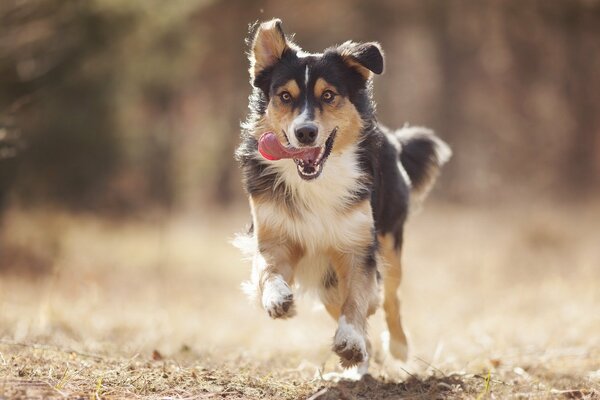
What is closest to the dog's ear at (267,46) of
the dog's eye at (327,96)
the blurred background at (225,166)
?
the blurred background at (225,166)

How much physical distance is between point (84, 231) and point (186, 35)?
451cm

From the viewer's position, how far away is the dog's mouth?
16.4 feet

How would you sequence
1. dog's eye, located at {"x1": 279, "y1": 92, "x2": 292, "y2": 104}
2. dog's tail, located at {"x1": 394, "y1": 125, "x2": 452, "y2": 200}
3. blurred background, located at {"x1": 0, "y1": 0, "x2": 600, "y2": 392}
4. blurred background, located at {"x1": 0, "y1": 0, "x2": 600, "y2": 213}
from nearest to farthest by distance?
1. dog's eye, located at {"x1": 279, "y1": 92, "x2": 292, "y2": 104}
2. dog's tail, located at {"x1": 394, "y1": 125, "x2": 452, "y2": 200}
3. blurred background, located at {"x1": 0, "y1": 0, "x2": 600, "y2": 392}
4. blurred background, located at {"x1": 0, "y1": 0, "x2": 600, "y2": 213}

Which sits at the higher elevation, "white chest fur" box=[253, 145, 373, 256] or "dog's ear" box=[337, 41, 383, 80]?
"dog's ear" box=[337, 41, 383, 80]

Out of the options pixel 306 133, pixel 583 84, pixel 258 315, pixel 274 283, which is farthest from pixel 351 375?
pixel 583 84

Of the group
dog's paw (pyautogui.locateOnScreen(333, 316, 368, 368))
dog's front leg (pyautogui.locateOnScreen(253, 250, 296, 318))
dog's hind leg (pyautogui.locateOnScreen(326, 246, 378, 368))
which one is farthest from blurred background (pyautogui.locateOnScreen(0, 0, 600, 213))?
dog's paw (pyautogui.locateOnScreen(333, 316, 368, 368))

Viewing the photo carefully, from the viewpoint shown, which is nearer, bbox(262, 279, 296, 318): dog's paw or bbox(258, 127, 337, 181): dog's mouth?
bbox(262, 279, 296, 318): dog's paw

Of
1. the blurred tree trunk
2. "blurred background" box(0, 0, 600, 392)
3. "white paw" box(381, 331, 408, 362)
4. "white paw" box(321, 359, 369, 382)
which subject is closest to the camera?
"white paw" box(321, 359, 369, 382)

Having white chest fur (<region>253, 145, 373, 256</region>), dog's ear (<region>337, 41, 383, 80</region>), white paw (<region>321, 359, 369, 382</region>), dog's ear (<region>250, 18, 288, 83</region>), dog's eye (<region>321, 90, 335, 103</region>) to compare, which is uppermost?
dog's ear (<region>250, 18, 288, 83</region>)

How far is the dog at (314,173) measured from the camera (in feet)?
16.3

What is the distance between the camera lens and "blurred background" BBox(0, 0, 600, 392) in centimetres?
963

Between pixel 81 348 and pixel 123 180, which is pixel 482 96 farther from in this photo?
pixel 81 348

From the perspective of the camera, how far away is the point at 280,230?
5.10 metres

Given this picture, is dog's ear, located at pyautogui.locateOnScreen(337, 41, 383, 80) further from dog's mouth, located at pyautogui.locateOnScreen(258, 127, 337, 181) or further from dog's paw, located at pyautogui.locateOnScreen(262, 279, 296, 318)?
dog's paw, located at pyautogui.locateOnScreen(262, 279, 296, 318)
